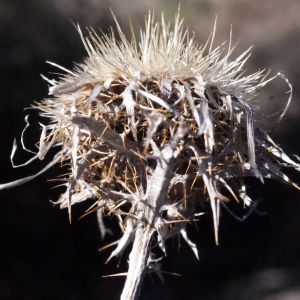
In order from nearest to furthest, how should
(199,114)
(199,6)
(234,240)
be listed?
1. (199,114)
2. (199,6)
3. (234,240)

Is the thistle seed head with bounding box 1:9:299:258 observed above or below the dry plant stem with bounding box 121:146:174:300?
above

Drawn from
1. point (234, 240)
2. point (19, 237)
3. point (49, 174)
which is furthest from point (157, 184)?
point (234, 240)

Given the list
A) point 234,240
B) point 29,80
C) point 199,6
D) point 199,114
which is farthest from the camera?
point 234,240

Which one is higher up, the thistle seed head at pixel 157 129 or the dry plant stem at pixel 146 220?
the thistle seed head at pixel 157 129

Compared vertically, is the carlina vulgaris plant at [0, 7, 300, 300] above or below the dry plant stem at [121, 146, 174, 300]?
above

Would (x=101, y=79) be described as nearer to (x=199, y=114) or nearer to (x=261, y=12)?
(x=199, y=114)

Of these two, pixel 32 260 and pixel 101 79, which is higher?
pixel 101 79

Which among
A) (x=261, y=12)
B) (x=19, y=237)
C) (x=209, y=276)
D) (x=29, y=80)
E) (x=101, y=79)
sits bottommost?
(x=209, y=276)

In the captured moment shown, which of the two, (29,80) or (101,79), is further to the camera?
(29,80)
